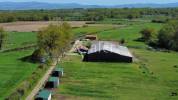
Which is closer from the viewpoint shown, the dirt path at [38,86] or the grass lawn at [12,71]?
the dirt path at [38,86]

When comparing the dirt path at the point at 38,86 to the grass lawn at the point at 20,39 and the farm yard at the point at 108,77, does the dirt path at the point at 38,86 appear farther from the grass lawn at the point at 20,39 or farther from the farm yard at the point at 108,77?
the grass lawn at the point at 20,39

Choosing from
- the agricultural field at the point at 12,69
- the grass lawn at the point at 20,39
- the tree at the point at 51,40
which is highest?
the tree at the point at 51,40

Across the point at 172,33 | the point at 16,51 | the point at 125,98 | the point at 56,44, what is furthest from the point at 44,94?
the point at 172,33

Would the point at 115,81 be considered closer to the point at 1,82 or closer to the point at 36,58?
the point at 1,82

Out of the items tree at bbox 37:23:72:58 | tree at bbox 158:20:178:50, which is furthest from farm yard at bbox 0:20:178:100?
tree at bbox 158:20:178:50

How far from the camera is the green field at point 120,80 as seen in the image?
42875 mm

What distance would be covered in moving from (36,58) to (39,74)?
16.8 meters

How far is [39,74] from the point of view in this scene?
170ft

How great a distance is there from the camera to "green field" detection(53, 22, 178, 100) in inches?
1688

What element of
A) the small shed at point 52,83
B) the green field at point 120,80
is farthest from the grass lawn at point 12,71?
the green field at point 120,80

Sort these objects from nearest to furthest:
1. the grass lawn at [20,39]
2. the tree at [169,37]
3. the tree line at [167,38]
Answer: the tree at [169,37], the tree line at [167,38], the grass lawn at [20,39]

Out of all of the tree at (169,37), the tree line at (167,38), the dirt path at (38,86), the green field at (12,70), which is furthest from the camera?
the tree line at (167,38)

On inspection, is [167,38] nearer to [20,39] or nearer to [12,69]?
[20,39]

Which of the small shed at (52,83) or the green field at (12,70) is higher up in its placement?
the small shed at (52,83)
